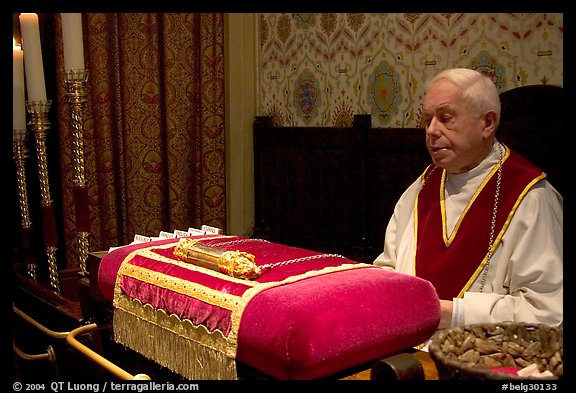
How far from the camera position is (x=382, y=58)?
303cm

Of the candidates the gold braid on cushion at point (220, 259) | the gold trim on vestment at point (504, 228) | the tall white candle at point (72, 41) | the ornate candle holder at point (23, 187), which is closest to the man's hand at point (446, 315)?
the gold trim on vestment at point (504, 228)

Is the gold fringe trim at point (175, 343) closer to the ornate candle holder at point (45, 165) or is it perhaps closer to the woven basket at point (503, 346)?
the woven basket at point (503, 346)

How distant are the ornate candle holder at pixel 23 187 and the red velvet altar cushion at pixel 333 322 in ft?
5.60

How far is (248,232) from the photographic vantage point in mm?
3949

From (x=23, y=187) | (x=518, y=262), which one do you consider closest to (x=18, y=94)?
(x=23, y=187)

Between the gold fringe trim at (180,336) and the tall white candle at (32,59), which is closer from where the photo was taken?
the gold fringe trim at (180,336)

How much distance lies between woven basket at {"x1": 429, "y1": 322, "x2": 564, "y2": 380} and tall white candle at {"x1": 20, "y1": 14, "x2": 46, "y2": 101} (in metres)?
1.83

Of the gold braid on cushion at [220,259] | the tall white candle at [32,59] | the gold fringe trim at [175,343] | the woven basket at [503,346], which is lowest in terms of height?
the gold fringe trim at [175,343]

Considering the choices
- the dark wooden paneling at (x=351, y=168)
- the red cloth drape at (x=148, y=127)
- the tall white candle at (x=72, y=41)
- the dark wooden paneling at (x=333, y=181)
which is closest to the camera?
the tall white candle at (x=72, y=41)

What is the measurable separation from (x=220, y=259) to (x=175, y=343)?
0.65 ft

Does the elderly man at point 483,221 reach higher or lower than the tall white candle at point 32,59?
lower

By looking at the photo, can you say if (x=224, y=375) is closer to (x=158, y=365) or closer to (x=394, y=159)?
(x=158, y=365)

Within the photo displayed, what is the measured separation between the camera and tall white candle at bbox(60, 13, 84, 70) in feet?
6.70

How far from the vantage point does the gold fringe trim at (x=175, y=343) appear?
114cm
